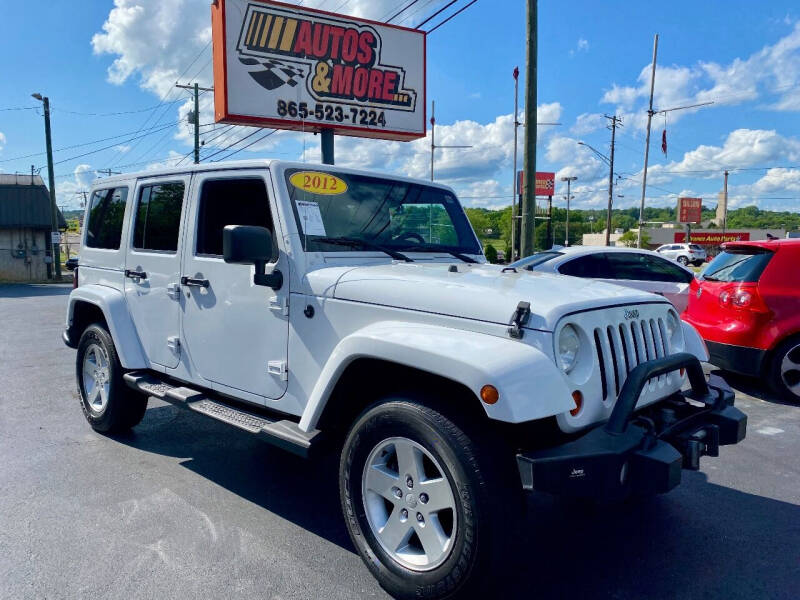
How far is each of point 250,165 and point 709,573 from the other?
328 centimetres

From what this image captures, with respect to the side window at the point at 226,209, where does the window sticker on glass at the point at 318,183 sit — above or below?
above

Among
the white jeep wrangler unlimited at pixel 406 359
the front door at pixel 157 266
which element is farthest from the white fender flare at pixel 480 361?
the front door at pixel 157 266

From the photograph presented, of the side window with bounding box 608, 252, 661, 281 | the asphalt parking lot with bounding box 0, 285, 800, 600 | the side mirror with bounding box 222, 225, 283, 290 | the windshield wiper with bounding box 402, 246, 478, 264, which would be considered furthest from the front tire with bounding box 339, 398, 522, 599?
the side window with bounding box 608, 252, 661, 281

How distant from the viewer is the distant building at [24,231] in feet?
95.5

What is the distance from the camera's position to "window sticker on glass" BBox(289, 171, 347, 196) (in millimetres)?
3527

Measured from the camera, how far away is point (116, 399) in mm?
4742

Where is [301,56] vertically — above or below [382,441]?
above

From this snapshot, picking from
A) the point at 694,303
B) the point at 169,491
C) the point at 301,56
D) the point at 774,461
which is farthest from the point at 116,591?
the point at 301,56

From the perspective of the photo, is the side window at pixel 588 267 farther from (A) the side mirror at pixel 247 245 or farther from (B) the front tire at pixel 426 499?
(B) the front tire at pixel 426 499

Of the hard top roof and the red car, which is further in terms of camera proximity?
the red car

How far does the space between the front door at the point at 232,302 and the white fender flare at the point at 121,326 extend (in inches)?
27.3

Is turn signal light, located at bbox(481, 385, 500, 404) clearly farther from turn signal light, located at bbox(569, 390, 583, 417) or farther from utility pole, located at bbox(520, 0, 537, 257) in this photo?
utility pole, located at bbox(520, 0, 537, 257)

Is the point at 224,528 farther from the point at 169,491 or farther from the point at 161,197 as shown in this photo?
the point at 161,197

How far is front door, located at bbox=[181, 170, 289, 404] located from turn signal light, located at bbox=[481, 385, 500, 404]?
139cm
